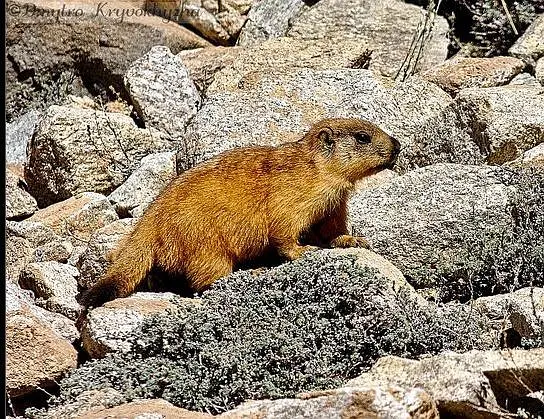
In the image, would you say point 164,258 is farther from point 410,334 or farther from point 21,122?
point 21,122

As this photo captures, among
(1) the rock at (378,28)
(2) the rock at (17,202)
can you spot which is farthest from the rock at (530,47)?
(2) the rock at (17,202)

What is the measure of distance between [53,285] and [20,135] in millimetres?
4128

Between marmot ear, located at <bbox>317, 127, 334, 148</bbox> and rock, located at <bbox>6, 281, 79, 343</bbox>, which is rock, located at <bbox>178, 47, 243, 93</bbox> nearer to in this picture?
marmot ear, located at <bbox>317, 127, 334, 148</bbox>

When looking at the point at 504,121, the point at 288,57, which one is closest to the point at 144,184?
the point at 288,57

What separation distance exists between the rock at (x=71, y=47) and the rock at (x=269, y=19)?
53cm

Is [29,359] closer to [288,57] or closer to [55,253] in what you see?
[55,253]

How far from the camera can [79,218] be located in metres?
9.84

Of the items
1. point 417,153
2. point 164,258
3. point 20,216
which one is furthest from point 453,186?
point 20,216

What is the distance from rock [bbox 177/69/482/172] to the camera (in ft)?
31.6

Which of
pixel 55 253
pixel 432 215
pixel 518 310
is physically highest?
pixel 518 310

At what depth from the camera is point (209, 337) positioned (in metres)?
6.86

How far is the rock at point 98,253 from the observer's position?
867cm

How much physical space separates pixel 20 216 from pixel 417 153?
3.65 m

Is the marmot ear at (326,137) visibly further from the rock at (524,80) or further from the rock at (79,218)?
the rock at (524,80)
